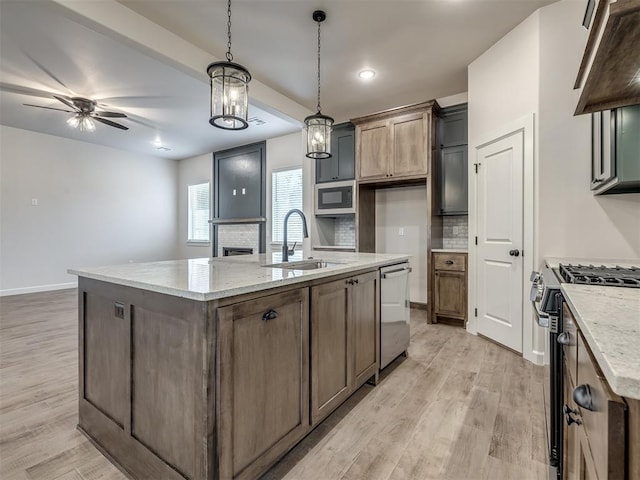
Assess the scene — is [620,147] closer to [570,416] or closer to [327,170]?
[570,416]

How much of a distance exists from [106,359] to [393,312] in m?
1.95

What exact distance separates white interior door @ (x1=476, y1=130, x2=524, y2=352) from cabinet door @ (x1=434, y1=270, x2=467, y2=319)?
32 centimetres

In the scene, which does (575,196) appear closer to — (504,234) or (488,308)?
(504,234)

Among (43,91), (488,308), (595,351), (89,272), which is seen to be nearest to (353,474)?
(595,351)

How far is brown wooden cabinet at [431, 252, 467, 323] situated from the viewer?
3.75m

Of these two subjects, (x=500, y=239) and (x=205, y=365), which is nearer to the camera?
(x=205, y=365)

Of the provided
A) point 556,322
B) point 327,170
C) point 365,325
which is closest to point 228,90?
point 365,325

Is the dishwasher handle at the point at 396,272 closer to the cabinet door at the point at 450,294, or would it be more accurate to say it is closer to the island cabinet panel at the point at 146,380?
the cabinet door at the point at 450,294

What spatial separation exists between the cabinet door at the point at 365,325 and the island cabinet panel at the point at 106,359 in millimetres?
1273

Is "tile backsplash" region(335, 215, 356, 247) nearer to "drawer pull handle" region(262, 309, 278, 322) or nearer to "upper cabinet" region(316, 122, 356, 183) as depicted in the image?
"upper cabinet" region(316, 122, 356, 183)

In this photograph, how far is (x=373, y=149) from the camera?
14.3ft

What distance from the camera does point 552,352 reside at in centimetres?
135

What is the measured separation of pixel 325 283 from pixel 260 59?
288 cm

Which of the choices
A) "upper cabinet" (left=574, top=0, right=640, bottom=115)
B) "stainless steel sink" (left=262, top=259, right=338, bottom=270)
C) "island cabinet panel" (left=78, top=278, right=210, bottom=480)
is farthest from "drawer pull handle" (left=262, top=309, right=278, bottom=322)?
"upper cabinet" (left=574, top=0, right=640, bottom=115)
